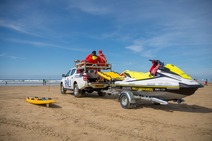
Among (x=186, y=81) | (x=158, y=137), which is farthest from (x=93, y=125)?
(x=186, y=81)

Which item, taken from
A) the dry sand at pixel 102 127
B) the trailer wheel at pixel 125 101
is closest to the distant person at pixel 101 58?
the trailer wheel at pixel 125 101

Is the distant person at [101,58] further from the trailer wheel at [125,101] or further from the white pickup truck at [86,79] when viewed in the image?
the trailer wheel at [125,101]

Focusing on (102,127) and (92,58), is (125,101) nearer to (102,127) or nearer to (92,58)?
(102,127)

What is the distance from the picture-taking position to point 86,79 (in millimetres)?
11062

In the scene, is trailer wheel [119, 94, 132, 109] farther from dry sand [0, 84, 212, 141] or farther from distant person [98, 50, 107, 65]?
distant person [98, 50, 107, 65]

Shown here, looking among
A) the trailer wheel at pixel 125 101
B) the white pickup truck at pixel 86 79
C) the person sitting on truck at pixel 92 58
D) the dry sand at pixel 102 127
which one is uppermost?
the person sitting on truck at pixel 92 58

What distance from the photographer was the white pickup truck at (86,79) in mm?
11123

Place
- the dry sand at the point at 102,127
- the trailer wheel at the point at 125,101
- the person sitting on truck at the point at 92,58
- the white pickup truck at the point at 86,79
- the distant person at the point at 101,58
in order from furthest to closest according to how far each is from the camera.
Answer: the distant person at the point at 101,58 → the person sitting on truck at the point at 92,58 → the white pickup truck at the point at 86,79 → the trailer wheel at the point at 125,101 → the dry sand at the point at 102,127

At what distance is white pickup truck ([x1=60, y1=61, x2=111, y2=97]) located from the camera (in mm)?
11123

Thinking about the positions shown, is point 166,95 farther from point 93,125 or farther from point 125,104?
point 93,125

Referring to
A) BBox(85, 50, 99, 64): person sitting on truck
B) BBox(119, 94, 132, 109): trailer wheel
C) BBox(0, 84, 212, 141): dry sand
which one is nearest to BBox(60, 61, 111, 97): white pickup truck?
BBox(85, 50, 99, 64): person sitting on truck

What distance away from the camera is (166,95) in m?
7.17

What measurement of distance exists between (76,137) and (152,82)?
410 centimetres

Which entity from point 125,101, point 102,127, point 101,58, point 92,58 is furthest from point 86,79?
point 102,127
